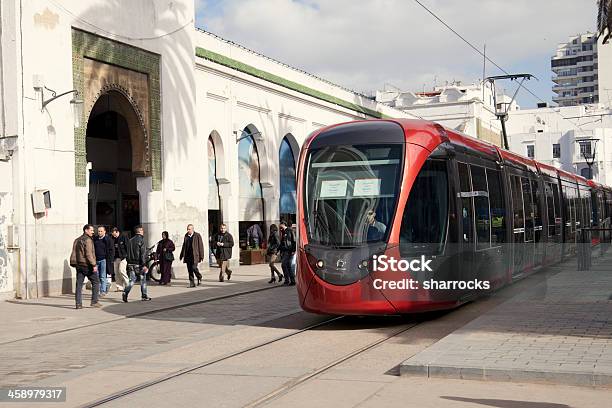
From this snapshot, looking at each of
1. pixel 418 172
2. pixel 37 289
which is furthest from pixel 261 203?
pixel 418 172

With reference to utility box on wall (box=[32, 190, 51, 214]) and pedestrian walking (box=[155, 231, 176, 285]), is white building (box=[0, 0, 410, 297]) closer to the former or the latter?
utility box on wall (box=[32, 190, 51, 214])

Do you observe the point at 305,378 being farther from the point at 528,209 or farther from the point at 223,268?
the point at 223,268

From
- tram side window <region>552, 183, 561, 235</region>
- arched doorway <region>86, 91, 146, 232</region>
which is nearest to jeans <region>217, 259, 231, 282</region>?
arched doorway <region>86, 91, 146, 232</region>

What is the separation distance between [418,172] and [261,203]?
22.0 metres

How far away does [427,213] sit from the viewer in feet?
42.8

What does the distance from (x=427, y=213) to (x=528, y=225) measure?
7866mm

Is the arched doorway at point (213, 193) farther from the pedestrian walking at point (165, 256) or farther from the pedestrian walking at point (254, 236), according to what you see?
the pedestrian walking at point (165, 256)

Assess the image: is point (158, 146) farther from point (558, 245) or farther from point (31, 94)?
point (558, 245)

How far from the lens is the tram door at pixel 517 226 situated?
18.4 m

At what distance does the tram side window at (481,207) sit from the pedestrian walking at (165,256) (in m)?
10.5

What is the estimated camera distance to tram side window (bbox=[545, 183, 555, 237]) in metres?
23.4

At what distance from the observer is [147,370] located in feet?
32.6

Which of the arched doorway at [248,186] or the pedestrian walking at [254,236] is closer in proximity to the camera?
the arched doorway at [248,186]

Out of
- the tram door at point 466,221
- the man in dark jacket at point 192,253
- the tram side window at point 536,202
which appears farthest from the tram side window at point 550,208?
the man in dark jacket at point 192,253
